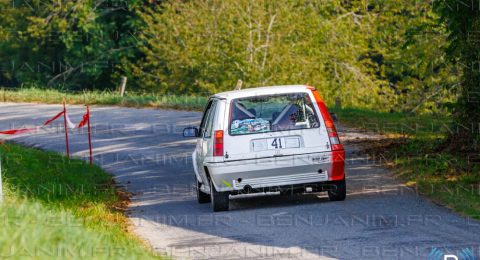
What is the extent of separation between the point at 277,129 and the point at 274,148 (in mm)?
315

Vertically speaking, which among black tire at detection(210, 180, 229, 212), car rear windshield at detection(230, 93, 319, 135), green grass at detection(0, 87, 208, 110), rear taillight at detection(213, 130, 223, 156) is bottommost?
green grass at detection(0, 87, 208, 110)

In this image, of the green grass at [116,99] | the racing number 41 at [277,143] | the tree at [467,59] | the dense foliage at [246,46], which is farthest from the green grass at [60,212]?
the dense foliage at [246,46]

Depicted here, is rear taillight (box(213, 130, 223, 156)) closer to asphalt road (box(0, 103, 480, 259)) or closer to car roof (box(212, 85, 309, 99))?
car roof (box(212, 85, 309, 99))

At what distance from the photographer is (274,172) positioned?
13727 mm

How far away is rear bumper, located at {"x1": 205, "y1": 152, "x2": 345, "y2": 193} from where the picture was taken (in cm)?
1370

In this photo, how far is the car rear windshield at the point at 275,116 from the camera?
45.8 feet

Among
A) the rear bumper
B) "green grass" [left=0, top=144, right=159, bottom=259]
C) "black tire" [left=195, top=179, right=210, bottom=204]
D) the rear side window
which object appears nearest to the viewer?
"green grass" [left=0, top=144, right=159, bottom=259]

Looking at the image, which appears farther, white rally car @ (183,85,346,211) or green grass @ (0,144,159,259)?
white rally car @ (183,85,346,211)

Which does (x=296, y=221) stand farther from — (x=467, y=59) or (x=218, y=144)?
(x=467, y=59)

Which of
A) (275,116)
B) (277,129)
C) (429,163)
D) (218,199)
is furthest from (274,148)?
(429,163)

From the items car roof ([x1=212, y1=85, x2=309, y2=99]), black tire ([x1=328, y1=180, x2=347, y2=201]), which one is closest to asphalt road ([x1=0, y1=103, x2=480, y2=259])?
black tire ([x1=328, y1=180, x2=347, y2=201])

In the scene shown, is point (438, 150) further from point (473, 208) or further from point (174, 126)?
point (174, 126)

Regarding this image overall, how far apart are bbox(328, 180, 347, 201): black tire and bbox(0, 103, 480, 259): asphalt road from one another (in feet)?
0.43

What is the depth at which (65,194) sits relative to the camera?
16016mm
